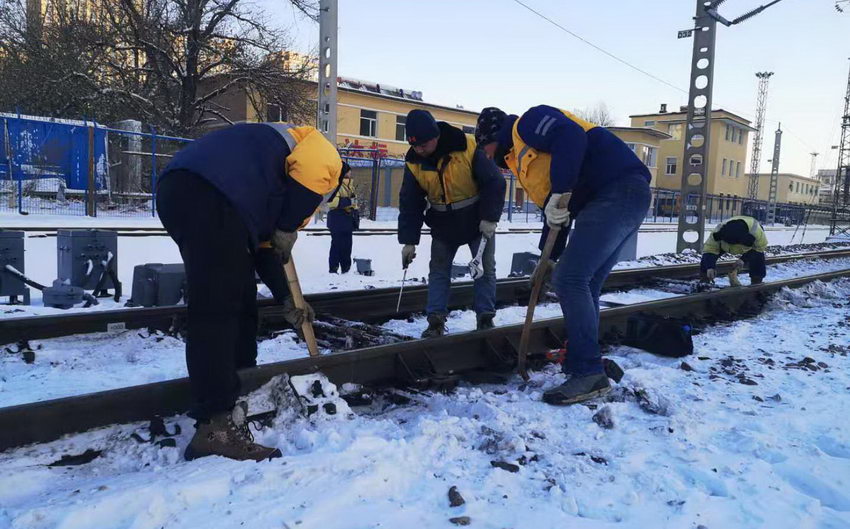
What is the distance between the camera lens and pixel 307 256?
1144 centimetres

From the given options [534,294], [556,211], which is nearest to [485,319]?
[534,294]

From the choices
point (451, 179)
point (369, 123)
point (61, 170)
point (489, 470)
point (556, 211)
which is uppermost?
point (369, 123)

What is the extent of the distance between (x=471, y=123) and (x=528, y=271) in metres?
33.3

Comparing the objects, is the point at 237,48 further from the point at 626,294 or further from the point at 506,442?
the point at 506,442

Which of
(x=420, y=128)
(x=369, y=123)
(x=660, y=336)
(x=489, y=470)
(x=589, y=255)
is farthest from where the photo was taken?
(x=369, y=123)

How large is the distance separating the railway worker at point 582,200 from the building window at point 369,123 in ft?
112

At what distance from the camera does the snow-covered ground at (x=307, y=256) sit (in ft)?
26.5

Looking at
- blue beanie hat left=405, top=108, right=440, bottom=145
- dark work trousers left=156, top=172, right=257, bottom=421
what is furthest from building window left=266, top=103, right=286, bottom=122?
dark work trousers left=156, top=172, right=257, bottom=421

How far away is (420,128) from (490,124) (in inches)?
21.8

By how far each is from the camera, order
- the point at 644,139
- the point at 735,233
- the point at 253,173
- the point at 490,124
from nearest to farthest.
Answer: the point at 253,173 → the point at 490,124 → the point at 735,233 → the point at 644,139

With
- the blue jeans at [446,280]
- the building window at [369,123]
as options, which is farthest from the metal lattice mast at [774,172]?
the blue jeans at [446,280]

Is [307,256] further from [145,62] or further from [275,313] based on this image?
[145,62]

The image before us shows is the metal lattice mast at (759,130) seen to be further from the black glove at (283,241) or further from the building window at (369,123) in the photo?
the black glove at (283,241)

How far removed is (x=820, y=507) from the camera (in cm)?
236
